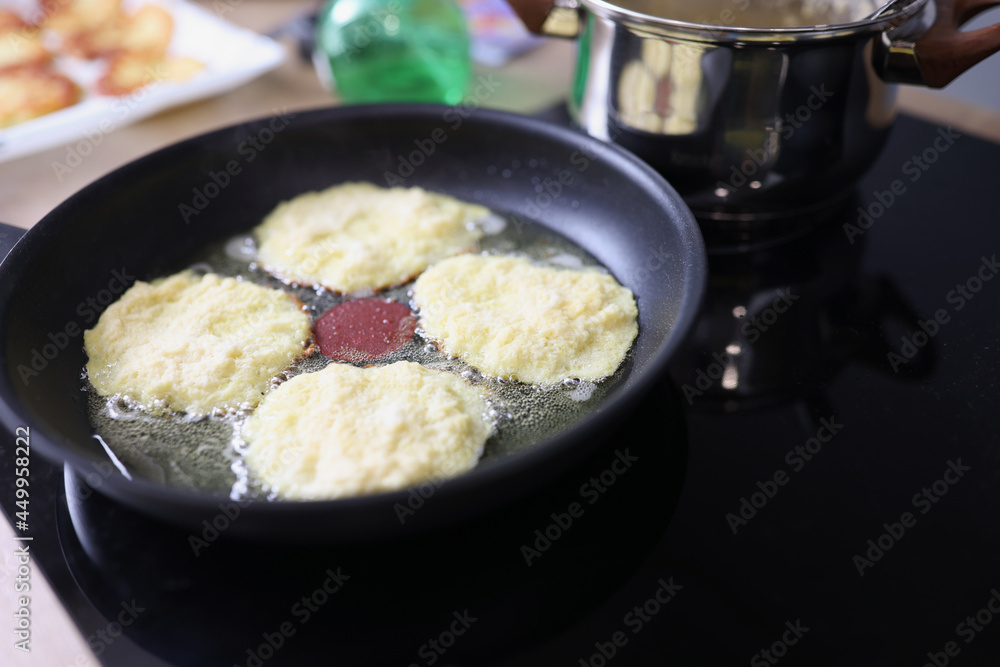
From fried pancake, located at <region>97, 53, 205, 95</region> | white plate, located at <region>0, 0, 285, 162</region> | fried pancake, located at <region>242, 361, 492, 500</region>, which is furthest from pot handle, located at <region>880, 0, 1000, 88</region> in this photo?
fried pancake, located at <region>97, 53, 205, 95</region>

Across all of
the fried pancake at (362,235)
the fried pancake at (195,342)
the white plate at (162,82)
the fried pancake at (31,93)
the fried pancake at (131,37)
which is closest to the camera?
the fried pancake at (195,342)

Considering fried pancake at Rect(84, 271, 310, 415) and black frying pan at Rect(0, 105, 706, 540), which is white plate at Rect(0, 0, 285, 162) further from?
fried pancake at Rect(84, 271, 310, 415)

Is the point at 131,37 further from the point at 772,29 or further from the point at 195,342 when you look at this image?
the point at 772,29

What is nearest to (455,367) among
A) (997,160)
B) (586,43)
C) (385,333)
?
(385,333)

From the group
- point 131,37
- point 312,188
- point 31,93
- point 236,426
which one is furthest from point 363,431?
point 131,37

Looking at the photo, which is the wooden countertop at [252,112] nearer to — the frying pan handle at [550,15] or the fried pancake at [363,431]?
the frying pan handle at [550,15]

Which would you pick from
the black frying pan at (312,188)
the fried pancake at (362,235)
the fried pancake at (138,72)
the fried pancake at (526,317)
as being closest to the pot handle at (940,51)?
the black frying pan at (312,188)

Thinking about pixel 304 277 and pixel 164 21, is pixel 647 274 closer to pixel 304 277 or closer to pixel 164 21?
pixel 304 277
